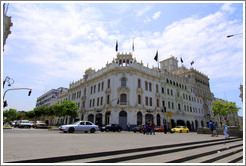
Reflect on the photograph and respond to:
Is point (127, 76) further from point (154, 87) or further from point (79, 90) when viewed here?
point (79, 90)

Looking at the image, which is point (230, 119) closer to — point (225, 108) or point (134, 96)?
point (225, 108)

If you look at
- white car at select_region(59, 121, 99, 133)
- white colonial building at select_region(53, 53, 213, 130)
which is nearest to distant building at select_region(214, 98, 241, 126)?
white colonial building at select_region(53, 53, 213, 130)

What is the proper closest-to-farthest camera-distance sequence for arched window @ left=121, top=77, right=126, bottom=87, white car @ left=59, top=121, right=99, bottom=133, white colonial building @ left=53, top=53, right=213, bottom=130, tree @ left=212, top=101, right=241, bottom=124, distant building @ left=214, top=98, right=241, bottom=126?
white car @ left=59, top=121, right=99, bottom=133, white colonial building @ left=53, top=53, right=213, bottom=130, arched window @ left=121, top=77, right=126, bottom=87, tree @ left=212, top=101, right=241, bottom=124, distant building @ left=214, top=98, right=241, bottom=126

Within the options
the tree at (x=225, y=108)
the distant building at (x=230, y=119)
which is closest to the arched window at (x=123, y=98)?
the tree at (x=225, y=108)

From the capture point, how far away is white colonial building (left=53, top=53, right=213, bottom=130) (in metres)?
33.1

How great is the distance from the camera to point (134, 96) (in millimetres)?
33781

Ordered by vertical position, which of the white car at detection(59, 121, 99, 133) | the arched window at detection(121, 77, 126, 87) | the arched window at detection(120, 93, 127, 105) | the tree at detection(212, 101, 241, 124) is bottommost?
the white car at detection(59, 121, 99, 133)

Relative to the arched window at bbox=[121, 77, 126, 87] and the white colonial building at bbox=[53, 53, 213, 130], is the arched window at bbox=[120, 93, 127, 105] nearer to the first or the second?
the white colonial building at bbox=[53, 53, 213, 130]

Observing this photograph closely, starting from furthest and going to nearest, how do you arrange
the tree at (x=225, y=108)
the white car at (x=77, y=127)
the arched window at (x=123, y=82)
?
the tree at (x=225, y=108), the arched window at (x=123, y=82), the white car at (x=77, y=127)

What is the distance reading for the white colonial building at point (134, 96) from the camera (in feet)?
→ 109

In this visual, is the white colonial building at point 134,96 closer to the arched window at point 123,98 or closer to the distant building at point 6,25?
the arched window at point 123,98

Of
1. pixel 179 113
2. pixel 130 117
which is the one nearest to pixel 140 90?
pixel 130 117

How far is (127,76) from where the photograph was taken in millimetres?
34875

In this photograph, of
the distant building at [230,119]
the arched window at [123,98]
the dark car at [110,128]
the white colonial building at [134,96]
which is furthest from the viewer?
the distant building at [230,119]
